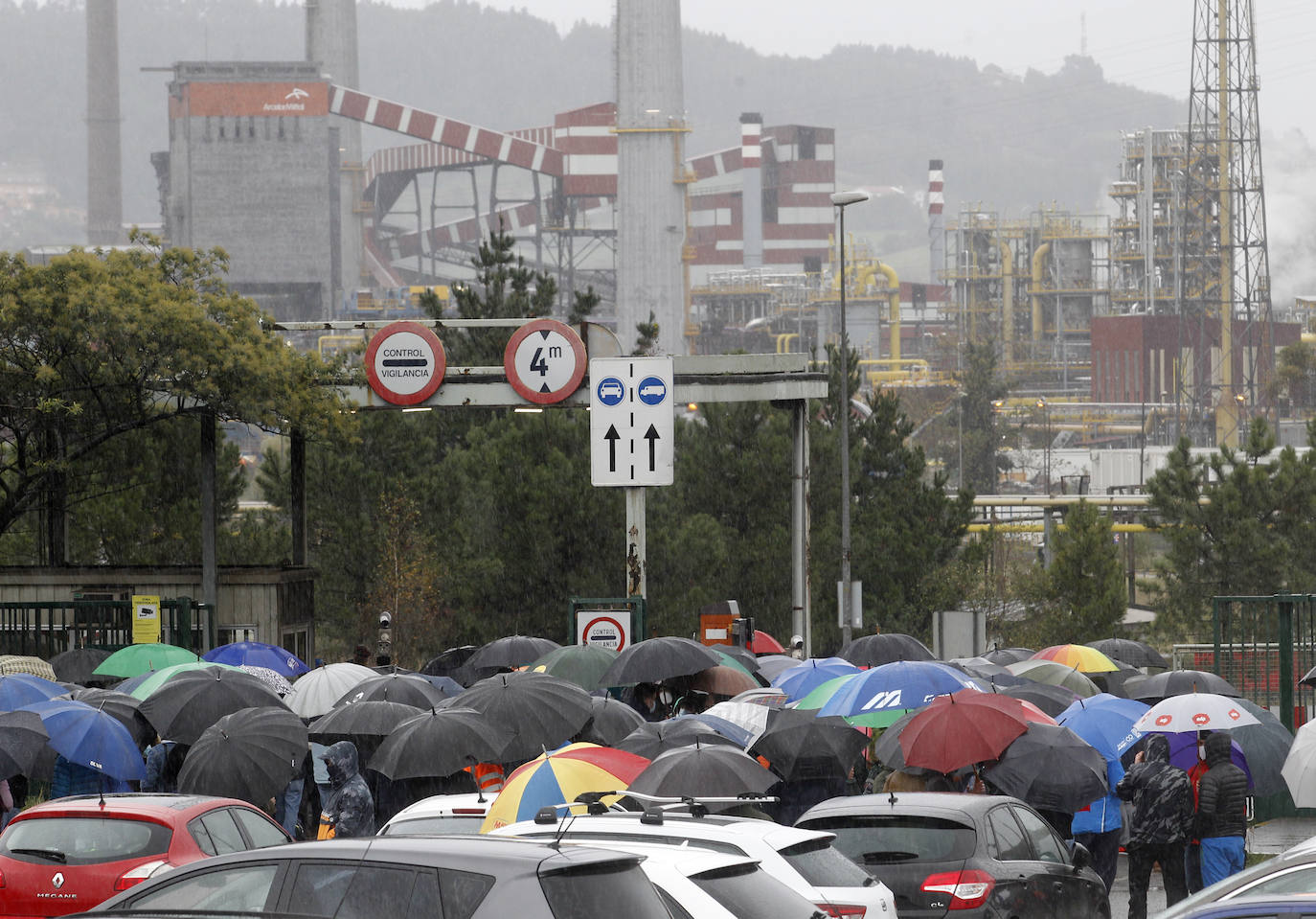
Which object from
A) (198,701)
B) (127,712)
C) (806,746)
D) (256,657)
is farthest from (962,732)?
(256,657)

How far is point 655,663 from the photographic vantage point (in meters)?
15.5

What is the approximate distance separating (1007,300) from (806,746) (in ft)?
457

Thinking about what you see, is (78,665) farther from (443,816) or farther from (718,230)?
(718,230)

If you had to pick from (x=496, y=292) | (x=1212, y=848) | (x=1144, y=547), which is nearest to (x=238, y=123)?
(x=1144, y=547)

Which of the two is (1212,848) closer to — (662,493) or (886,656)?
(886,656)

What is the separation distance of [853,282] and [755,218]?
36.1 metres

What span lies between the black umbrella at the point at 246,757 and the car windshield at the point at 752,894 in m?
5.39

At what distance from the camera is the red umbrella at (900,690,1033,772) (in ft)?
36.8

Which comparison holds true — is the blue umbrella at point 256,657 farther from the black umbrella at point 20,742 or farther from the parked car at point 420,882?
the parked car at point 420,882

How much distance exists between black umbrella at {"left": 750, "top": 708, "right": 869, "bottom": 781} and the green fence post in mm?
7041

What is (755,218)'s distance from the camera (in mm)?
189750

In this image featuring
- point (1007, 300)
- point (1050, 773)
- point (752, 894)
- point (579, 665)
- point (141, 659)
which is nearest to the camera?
point (752, 894)

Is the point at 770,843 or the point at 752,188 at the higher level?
the point at 752,188

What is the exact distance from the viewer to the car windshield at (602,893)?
548 centimetres
